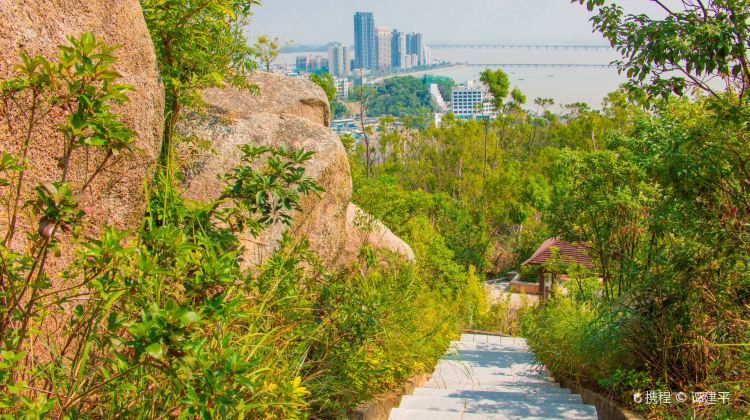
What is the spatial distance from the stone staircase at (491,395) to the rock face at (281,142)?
1.48 meters

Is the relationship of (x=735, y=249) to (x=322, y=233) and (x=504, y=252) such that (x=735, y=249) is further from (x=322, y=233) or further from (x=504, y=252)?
(x=504, y=252)

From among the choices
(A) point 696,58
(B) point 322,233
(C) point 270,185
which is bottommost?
(B) point 322,233

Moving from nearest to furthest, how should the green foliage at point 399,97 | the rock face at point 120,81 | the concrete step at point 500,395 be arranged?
the rock face at point 120,81 → the concrete step at point 500,395 → the green foliage at point 399,97

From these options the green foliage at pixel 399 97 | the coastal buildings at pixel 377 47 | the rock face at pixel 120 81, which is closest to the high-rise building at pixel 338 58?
the coastal buildings at pixel 377 47

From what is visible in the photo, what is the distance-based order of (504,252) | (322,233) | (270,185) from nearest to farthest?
(270,185) < (322,233) < (504,252)

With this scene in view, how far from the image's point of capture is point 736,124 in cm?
453

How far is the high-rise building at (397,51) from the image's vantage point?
170 m

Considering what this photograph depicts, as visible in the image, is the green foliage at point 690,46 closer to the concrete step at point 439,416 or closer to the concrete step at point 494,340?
the concrete step at point 439,416

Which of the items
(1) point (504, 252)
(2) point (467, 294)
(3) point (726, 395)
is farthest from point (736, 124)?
(1) point (504, 252)

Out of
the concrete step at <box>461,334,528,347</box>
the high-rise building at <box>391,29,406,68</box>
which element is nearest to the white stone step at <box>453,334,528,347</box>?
the concrete step at <box>461,334,528,347</box>

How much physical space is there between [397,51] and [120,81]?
569ft

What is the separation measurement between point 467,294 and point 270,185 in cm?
1227

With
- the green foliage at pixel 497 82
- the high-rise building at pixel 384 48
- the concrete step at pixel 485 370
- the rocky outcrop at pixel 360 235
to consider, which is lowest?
the concrete step at pixel 485 370

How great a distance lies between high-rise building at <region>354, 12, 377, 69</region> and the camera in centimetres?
16162
